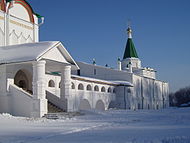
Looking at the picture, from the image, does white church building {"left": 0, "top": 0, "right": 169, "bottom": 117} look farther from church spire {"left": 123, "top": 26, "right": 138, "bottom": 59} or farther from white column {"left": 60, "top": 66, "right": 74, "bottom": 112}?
church spire {"left": 123, "top": 26, "right": 138, "bottom": 59}

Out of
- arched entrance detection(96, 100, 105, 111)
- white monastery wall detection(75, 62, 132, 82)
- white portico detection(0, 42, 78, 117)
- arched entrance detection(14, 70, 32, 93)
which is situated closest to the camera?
white portico detection(0, 42, 78, 117)

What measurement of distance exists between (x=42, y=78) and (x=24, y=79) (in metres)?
4.47

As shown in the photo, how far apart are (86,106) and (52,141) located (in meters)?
20.9

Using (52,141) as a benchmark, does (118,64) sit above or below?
above

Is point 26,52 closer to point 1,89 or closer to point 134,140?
point 1,89

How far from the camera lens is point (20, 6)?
70.8ft

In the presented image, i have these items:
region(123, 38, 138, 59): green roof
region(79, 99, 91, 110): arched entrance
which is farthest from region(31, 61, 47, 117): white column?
region(123, 38, 138, 59): green roof

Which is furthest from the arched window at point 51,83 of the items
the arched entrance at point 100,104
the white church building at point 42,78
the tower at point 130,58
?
the tower at point 130,58

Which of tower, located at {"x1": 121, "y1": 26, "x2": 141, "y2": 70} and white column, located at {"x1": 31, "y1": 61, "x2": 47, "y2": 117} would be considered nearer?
white column, located at {"x1": 31, "y1": 61, "x2": 47, "y2": 117}

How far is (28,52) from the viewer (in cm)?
1561

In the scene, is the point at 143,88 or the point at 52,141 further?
the point at 143,88

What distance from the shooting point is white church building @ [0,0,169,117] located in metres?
15.1

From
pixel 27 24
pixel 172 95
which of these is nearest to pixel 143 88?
pixel 27 24

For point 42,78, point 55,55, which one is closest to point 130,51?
point 55,55
